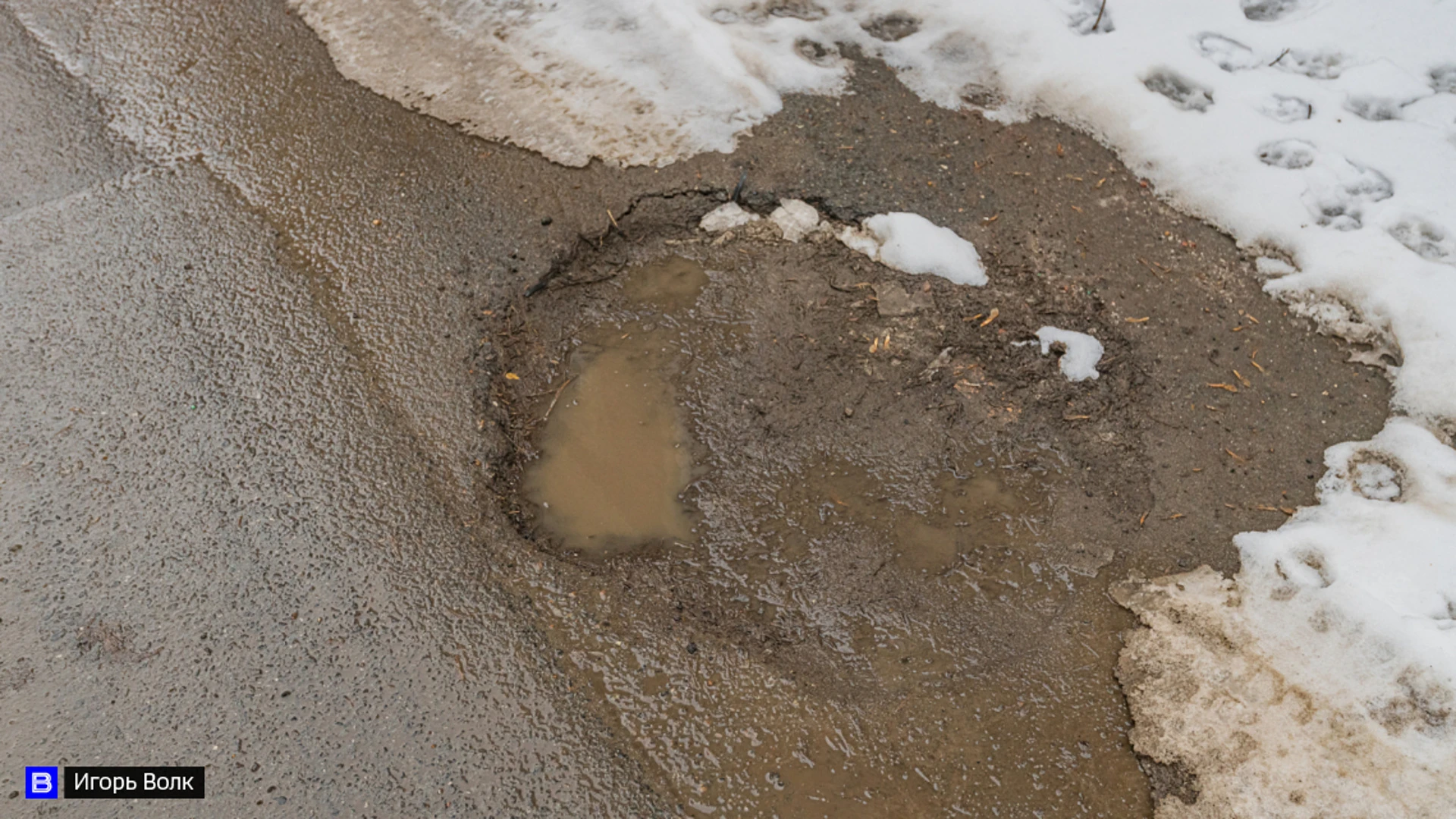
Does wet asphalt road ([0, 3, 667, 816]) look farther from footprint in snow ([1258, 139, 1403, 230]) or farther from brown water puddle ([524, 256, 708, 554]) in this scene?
footprint in snow ([1258, 139, 1403, 230])

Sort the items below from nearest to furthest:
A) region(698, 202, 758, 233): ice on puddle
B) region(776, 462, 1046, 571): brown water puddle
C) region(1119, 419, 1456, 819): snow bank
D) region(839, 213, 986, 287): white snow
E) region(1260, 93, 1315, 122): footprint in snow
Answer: region(1119, 419, 1456, 819): snow bank, region(776, 462, 1046, 571): brown water puddle, region(839, 213, 986, 287): white snow, region(698, 202, 758, 233): ice on puddle, region(1260, 93, 1315, 122): footprint in snow

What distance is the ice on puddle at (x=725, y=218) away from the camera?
127 inches

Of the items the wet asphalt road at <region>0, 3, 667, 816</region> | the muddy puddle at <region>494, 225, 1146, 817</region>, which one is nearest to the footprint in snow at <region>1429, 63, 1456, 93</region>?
the muddy puddle at <region>494, 225, 1146, 817</region>

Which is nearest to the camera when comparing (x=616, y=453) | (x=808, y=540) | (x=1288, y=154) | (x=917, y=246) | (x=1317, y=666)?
(x=1317, y=666)

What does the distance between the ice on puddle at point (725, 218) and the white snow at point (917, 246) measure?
38 centimetres

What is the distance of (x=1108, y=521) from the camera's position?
266cm

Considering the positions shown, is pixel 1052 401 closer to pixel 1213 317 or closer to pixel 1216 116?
pixel 1213 317

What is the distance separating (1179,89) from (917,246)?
1.54 m

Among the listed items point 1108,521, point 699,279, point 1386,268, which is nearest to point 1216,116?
point 1386,268

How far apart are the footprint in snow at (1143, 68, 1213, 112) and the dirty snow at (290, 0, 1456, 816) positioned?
0.01m

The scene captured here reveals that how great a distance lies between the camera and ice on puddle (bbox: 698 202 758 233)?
323cm

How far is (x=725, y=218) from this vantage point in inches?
128

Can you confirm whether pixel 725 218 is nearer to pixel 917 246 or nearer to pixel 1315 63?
pixel 917 246

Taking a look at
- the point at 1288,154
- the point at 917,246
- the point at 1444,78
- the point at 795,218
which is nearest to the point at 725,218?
the point at 795,218
